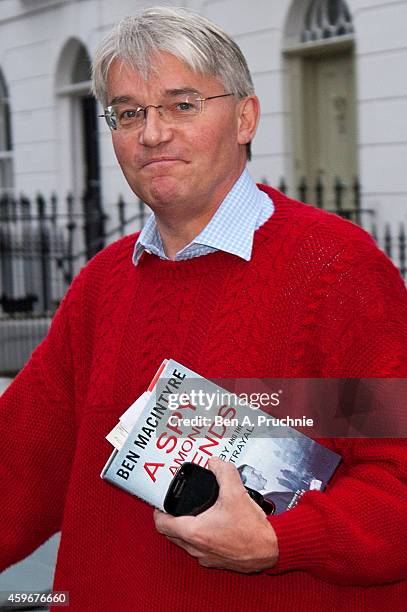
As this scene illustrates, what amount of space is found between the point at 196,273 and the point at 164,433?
0.37 metres

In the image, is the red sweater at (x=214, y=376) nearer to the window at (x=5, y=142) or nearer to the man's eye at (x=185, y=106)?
the man's eye at (x=185, y=106)

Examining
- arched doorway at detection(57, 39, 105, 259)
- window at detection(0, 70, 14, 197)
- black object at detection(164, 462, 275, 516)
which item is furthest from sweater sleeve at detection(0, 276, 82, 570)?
window at detection(0, 70, 14, 197)

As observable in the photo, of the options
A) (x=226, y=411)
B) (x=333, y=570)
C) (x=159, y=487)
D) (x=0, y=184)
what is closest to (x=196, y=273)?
(x=226, y=411)

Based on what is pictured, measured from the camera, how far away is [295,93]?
32.7 ft

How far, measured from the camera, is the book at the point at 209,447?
1847mm

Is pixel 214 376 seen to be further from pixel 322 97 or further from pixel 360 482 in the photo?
pixel 322 97

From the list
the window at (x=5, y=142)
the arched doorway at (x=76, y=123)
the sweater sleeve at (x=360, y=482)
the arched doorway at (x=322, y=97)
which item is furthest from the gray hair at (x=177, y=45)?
the window at (x=5, y=142)

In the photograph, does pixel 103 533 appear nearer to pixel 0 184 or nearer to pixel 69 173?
pixel 69 173

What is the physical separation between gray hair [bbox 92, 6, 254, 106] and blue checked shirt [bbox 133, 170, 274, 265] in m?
0.19

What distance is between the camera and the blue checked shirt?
2.04m

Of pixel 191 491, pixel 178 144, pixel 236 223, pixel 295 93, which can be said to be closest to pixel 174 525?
pixel 191 491

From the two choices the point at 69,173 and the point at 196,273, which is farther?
the point at 69,173

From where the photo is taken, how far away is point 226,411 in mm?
1905

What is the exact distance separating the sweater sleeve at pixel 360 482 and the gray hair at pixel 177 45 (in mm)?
461
